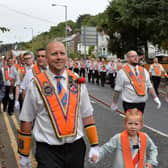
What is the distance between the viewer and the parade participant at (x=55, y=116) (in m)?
3.03

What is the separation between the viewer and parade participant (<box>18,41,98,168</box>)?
303 centimetres

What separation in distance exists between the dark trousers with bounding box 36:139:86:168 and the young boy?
56 cm

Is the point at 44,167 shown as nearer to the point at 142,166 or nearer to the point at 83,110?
the point at 83,110

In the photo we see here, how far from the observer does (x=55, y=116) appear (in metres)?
3.02

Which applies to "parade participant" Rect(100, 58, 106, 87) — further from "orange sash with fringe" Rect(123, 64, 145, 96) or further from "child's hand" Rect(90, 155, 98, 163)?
"child's hand" Rect(90, 155, 98, 163)

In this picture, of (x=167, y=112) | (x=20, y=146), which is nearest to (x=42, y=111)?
(x=20, y=146)

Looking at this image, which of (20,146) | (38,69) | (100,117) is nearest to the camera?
(20,146)

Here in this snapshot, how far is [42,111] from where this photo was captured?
3074 millimetres

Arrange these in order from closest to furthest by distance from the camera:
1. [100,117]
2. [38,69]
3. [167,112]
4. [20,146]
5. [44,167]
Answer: [44,167]
[20,146]
[38,69]
[100,117]
[167,112]

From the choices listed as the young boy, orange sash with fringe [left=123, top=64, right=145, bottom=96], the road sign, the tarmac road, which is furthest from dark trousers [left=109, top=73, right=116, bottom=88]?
the young boy

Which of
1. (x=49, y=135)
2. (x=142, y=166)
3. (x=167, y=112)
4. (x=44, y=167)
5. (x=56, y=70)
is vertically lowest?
(x=167, y=112)

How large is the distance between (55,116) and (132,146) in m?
1.09

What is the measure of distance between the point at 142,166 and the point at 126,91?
9.66 ft

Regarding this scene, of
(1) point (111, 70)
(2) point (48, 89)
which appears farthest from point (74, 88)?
(1) point (111, 70)
